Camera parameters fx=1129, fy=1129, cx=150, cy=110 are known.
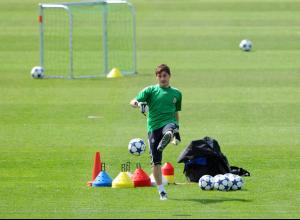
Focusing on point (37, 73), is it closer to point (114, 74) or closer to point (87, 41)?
point (114, 74)

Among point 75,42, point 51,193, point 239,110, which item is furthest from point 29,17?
point 51,193

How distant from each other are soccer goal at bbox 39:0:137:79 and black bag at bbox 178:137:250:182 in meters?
14.3

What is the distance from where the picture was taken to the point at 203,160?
64.6 ft

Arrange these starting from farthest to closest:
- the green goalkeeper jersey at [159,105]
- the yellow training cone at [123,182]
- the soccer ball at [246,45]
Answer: the soccer ball at [246,45], the yellow training cone at [123,182], the green goalkeeper jersey at [159,105]

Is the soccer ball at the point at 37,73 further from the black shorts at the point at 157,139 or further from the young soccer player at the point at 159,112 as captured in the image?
the black shorts at the point at 157,139

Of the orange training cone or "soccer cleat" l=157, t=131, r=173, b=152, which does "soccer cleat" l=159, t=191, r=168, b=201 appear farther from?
the orange training cone

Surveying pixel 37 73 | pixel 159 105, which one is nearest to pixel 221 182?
pixel 159 105

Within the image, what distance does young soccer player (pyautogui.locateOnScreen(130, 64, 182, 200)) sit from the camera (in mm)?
17969

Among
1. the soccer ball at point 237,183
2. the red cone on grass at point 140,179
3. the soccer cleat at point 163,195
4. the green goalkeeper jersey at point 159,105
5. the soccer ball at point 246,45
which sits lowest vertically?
the soccer cleat at point 163,195

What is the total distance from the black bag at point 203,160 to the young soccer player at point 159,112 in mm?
1613

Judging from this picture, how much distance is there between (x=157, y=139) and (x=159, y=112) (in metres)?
0.44

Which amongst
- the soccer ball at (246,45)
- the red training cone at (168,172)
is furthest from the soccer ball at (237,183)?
the soccer ball at (246,45)

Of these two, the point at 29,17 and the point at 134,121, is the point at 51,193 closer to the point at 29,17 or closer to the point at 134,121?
the point at 134,121

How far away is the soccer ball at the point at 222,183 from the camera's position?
18.9 m
